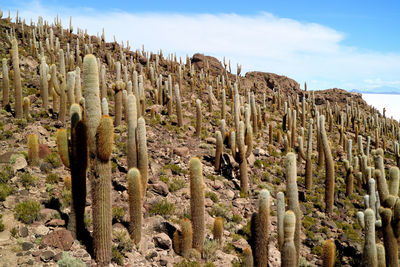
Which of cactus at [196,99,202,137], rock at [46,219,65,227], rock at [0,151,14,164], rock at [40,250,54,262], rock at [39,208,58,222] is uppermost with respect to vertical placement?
cactus at [196,99,202,137]

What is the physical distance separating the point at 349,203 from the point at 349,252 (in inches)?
181

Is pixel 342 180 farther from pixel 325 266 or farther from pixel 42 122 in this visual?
pixel 42 122

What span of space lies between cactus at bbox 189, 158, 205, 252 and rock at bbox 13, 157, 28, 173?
5.79 meters

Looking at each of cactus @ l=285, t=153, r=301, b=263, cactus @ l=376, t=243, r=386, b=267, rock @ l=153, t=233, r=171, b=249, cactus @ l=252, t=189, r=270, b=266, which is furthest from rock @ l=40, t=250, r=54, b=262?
cactus @ l=376, t=243, r=386, b=267

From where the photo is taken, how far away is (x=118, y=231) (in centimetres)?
800

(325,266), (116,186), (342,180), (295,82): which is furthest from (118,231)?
(295,82)

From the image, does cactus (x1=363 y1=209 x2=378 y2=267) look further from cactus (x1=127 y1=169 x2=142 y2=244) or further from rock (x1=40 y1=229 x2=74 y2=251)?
rock (x1=40 y1=229 x2=74 y2=251)

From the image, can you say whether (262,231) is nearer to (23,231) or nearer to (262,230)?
(262,230)

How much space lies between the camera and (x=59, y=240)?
6.90 metres

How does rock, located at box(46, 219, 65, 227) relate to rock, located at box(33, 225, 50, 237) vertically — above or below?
above

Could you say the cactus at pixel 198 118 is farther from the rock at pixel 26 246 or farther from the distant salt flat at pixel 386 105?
the distant salt flat at pixel 386 105

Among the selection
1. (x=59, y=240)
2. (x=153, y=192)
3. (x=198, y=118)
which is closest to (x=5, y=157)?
(x=59, y=240)

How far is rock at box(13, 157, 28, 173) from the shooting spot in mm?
9445

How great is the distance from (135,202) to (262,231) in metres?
3.59
